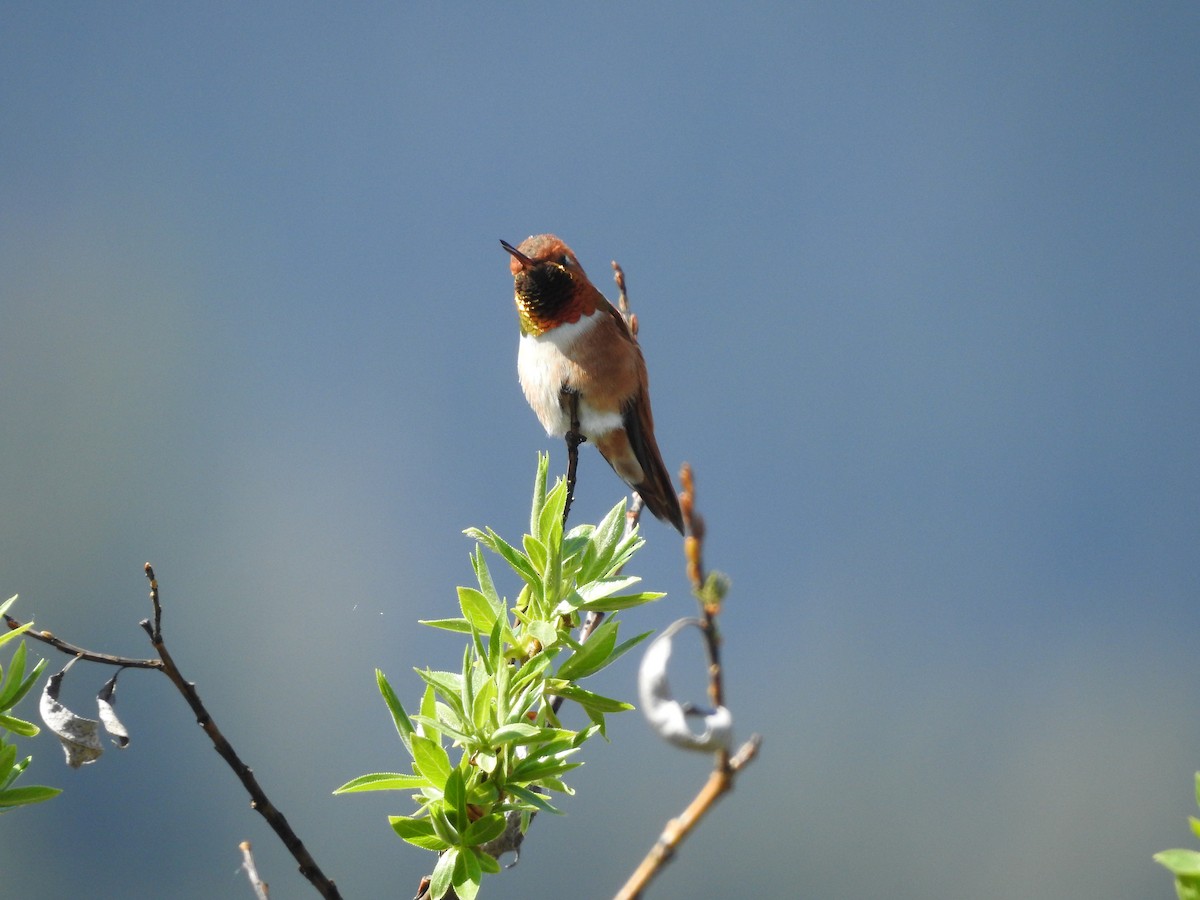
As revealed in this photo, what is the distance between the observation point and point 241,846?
715 mm

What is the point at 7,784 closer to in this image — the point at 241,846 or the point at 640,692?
the point at 241,846

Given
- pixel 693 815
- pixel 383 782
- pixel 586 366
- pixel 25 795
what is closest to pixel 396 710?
pixel 383 782

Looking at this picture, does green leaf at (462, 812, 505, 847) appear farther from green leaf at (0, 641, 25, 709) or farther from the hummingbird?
the hummingbird

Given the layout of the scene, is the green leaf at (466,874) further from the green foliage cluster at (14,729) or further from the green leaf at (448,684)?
the green foliage cluster at (14,729)

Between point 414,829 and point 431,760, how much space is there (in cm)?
4

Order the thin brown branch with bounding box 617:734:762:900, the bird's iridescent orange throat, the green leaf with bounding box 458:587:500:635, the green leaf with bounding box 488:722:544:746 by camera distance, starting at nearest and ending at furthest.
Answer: the thin brown branch with bounding box 617:734:762:900, the green leaf with bounding box 488:722:544:746, the green leaf with bounding box 458:587:500:635, the bird's iridescent orange throat

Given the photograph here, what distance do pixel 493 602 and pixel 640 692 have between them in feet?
Answer: 0.97

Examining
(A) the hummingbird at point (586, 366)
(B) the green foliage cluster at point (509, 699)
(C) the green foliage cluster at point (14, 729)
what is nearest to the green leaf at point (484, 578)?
(B) the green foliage cluster at point (509, 699)

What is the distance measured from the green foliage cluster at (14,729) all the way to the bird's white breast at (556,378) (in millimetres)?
894

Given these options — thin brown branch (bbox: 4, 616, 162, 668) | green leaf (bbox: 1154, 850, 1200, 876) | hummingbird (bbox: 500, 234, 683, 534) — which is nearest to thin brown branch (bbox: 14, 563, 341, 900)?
thin brown branch (bbox: 4, 616, 162, 668)

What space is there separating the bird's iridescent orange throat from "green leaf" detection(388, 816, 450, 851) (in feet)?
3.08

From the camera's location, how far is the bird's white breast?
4.82ft

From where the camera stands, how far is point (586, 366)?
146 cm

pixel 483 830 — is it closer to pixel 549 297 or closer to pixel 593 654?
pixel 593 654
